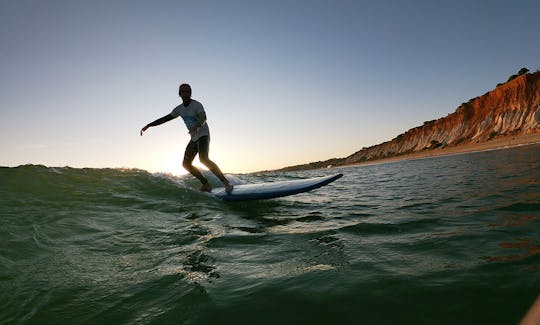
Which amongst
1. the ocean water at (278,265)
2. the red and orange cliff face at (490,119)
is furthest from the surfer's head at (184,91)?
the red and orange cliff face at (490,119)

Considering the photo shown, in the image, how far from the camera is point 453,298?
2072 mm

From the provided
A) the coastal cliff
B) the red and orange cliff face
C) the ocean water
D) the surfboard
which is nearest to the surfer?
the surfboard

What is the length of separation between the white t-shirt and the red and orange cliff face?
160 feet

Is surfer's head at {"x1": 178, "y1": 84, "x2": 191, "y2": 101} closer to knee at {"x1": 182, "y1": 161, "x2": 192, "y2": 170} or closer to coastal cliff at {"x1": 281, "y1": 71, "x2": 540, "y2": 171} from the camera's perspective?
knee at {"x1": 182, "y1": 161, "x2": 192, "y2": 170}

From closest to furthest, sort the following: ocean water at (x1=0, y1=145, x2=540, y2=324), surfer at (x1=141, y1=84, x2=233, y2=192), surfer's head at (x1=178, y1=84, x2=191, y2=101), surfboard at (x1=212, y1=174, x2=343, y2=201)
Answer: ocean water at (x1=0, y1=145, x2=540, y2=324), surfboard at (x1=212, y1=174, x2=343, y2=201), surfer's head at (x1=178, y1=84, x2=191, y2=101), surfer at (x1=141, y1=84, x2=233, y2=192)

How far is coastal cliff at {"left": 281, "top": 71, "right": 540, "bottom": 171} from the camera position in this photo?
4641cm

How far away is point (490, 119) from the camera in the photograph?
53469 millimetres

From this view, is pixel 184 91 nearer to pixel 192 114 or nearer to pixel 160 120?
pixel 192 114

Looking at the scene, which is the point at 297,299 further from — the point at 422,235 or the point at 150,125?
the point at 150,125

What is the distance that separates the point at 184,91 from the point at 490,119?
59905mm

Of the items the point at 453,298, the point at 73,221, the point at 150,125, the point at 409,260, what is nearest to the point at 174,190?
the point at 150,125

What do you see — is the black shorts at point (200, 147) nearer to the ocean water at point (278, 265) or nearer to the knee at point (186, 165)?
the knee at point (186, 165)

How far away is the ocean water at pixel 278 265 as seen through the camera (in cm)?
211

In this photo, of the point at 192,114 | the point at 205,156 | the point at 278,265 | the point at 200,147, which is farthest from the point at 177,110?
the point at 278,265
